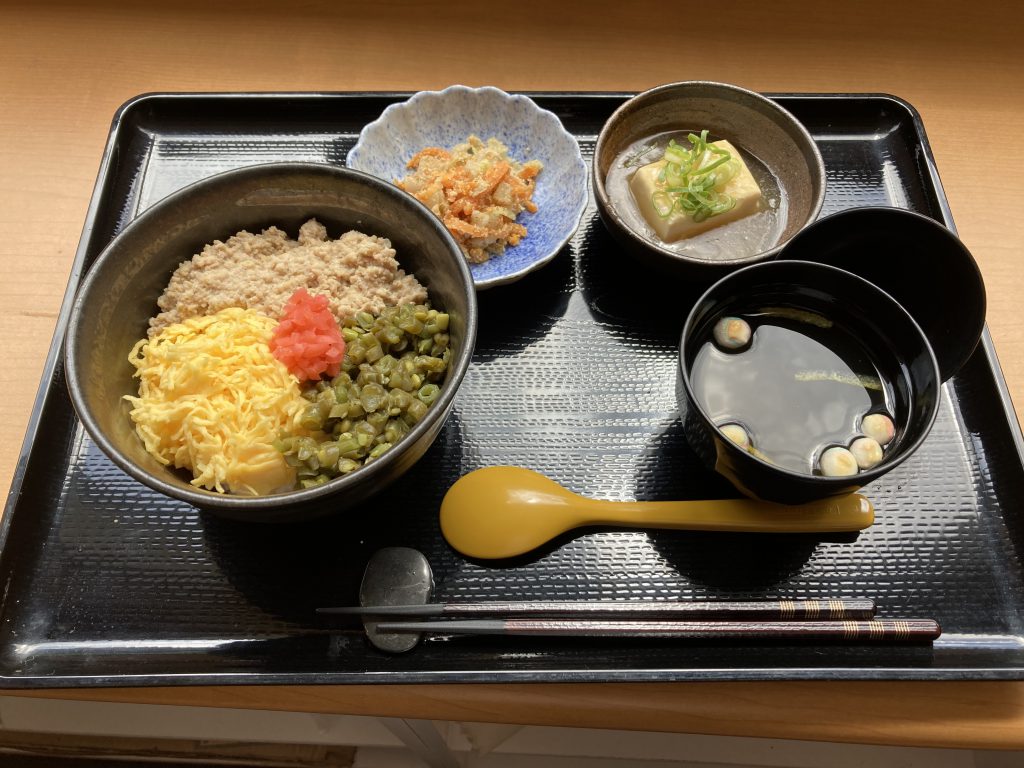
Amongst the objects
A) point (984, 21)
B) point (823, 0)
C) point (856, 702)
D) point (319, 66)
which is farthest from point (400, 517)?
Answer: point (984, 21)

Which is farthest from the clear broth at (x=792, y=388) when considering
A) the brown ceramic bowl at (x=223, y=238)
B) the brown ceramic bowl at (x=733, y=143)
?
the brown ceramic bowl at (x=223, y=238)

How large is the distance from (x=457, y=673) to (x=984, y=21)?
9.94 feet

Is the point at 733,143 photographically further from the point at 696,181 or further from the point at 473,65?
the point at 473,65

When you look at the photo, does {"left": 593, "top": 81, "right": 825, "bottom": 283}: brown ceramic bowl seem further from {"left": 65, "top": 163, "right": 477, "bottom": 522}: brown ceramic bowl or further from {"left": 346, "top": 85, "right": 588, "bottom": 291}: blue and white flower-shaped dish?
{"left": 65, "top": 163, "right": 477, "bottom": 522}: brown ceramic bowl

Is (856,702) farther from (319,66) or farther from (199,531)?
(319,66)

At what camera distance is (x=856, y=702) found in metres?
1.43

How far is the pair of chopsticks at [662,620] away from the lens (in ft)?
4.54

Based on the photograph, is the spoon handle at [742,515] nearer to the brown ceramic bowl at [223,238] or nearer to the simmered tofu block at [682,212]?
the brown ceramic bowl at [223,238]

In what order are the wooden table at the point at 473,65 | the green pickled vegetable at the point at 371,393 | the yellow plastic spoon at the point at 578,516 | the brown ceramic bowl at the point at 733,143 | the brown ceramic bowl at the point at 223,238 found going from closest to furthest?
the brown ceramic bowl at the point at 223,238, the green pickled vegetable at the point at 371,393, the yellow plastic spoon at the point at 578,516, the brown ceramic bowl at the point at 733,143, the wooden table at the point at 473,65

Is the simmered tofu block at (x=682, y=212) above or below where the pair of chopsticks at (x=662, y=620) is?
above

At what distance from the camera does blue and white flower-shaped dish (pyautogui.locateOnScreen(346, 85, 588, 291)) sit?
1948mm

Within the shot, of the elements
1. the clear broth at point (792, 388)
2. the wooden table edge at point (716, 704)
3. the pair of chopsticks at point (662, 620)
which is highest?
the clear broth at point (792, 388)

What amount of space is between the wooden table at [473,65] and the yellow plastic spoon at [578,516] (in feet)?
2.80

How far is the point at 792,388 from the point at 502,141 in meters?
1.20
